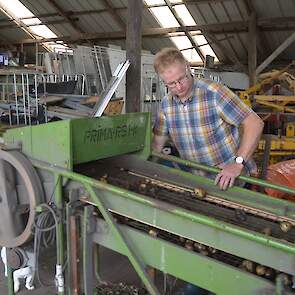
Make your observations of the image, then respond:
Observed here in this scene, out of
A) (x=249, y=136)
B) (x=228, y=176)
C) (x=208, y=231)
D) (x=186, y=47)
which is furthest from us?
(x=186, y=47)

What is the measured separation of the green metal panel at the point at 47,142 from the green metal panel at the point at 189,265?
336mm

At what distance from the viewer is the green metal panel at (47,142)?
176 centimetres

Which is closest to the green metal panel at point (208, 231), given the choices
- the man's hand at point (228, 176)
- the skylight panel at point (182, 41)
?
the man's hand at point (228, 176)

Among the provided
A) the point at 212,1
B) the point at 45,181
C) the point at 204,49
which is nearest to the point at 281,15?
the point at 212,1

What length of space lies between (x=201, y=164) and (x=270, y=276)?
2.80 feet

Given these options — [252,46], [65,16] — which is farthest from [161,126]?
[65,16]

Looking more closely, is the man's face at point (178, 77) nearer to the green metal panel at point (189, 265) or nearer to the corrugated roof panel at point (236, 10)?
the green metal panel at point (189, 265)

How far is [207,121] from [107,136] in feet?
1.79

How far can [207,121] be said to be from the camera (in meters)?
2.15

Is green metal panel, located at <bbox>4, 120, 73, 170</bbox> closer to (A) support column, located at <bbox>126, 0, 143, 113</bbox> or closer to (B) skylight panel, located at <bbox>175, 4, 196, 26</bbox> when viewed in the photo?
(A) support column, located at <bbox>126, 0, 143, 113</bbox>

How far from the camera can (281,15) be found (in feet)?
26.7

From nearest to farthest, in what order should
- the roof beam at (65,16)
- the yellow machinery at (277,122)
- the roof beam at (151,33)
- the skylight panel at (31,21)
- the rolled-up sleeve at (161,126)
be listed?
the rolled-up sleeve at (161,126) < the yellow machinery at (277,122) < the roof beam at (151,33) < the roof beam at (65,16) < the skylight panel at (31,21)

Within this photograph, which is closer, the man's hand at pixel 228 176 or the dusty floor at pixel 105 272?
the man's hand at pixel 228 176

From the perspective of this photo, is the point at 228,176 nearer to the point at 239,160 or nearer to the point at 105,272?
the point at 239,160
